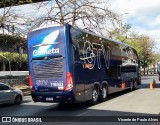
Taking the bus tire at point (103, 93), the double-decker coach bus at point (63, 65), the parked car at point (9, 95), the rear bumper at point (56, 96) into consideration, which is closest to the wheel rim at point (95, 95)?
the double-decker coach bus at point (63, 65)

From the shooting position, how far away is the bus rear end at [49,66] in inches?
520

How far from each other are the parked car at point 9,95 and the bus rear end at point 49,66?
3137 millimetres

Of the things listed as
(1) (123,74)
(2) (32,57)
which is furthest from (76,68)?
(1) (123,74)

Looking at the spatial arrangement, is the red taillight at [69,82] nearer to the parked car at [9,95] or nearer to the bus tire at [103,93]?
the bus tire at [103,93]

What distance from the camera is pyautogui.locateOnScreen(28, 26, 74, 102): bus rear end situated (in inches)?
520

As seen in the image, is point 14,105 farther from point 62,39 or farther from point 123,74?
point 123,74

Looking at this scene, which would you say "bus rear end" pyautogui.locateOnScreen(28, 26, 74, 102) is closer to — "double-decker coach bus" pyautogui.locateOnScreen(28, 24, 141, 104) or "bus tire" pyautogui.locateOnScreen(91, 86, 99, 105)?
"double-decker coach bus" pyautogui.locateOnScreen(28, 24, 141, 104)

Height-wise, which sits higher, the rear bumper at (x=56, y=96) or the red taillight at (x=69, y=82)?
the red taillight at (x=69, y=82)

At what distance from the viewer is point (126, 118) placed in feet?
35.9

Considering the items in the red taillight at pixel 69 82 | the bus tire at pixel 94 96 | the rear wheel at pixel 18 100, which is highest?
the red taillight at pixel 69 82

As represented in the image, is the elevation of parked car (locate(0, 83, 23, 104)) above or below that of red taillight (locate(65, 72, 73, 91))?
below

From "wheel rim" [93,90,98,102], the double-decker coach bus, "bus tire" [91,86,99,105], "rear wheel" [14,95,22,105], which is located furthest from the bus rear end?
"rear wheel" [14,95,22,105]

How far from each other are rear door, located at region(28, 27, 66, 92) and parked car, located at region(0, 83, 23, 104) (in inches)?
127

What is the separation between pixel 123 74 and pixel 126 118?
1012 cm
